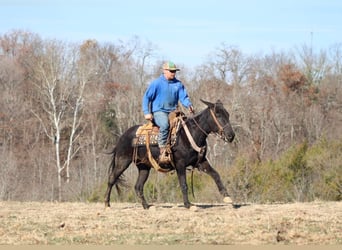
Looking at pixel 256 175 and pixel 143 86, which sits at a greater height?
pixel 143 86

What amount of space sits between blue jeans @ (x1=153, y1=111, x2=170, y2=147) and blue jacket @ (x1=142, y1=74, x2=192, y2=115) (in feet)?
0.38

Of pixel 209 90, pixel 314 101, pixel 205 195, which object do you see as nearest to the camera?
pixel 205 195

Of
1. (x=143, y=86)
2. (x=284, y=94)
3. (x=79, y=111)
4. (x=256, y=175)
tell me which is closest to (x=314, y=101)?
(x=284, y=94)

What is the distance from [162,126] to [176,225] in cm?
306

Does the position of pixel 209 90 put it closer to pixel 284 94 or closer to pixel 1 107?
pixel 284 94

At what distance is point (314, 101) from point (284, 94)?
283 centimetres

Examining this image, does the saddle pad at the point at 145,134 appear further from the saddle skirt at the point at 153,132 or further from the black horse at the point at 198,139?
the black horse at the point at 198,139

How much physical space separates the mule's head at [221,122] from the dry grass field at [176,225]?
1.38m

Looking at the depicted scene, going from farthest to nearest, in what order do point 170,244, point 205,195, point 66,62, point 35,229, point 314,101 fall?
point 66,62 < point 314,101 < point 205,195 < point 35,229 < point 170,244

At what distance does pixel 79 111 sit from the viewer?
6425cm

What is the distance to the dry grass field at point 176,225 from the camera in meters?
10.5

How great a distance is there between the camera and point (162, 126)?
14.5m

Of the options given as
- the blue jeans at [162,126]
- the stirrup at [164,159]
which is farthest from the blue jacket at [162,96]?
the stirrup at [164,159]

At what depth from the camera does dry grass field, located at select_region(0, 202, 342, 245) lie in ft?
34.3
